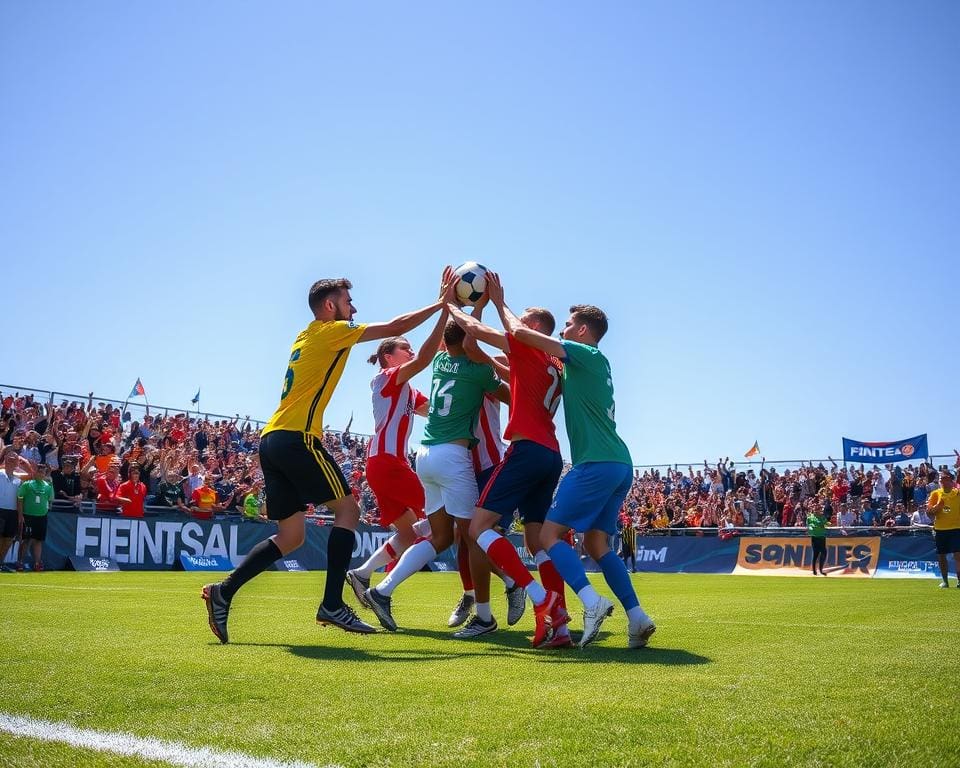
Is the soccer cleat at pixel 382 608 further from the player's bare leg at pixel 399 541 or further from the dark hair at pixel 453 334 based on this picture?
the dark hair at pixel 453 334

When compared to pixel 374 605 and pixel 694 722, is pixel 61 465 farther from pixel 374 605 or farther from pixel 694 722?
pixel 694 722

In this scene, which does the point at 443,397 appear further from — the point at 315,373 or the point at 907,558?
the point at 907,558

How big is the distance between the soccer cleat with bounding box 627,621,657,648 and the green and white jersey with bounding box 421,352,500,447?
2.27 m

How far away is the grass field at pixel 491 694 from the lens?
2.99 metres

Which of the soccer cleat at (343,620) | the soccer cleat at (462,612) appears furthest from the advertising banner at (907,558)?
the soccer cleat at (343,620)

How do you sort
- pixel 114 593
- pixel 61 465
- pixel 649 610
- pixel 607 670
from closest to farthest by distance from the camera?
pixel 607 670, pixel 649 610, pixel 114 593, pixel 61 465

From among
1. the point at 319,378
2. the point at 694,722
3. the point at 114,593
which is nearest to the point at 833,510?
the point at 114,593

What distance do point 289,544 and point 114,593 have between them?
590cm

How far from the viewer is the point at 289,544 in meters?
6.46

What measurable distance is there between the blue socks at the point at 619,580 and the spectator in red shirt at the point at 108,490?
1680 centimetres

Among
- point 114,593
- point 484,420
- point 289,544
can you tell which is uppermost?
point 484,420

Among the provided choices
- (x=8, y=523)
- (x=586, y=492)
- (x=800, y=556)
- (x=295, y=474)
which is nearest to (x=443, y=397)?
(x=295, y=474)

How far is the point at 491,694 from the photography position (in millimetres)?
3932

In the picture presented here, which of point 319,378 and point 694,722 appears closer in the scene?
point 694,722
